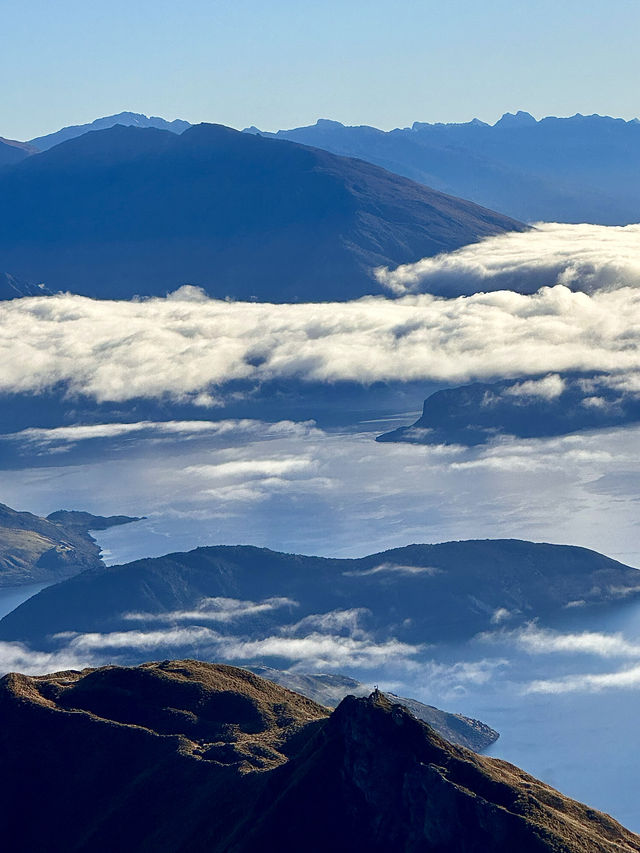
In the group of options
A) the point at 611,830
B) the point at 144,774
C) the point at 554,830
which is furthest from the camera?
the point at 144,774

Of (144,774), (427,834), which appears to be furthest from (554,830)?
(144,774)

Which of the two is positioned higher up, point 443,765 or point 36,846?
point 443,765

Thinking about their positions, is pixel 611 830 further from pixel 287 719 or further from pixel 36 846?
pixel 36 846

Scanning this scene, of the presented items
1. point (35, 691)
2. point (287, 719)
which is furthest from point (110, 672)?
point (287, 719)

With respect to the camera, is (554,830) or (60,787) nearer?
(554,830)

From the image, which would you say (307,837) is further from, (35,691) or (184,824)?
(35,691)

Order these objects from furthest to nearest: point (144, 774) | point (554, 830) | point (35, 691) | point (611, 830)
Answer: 1. point (35, 691)
2. point (144, 774)
3. point (611, 830)
4. point (554, 830)
